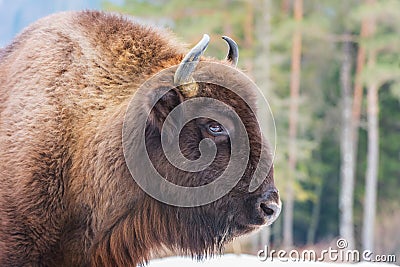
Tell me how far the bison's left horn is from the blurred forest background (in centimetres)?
1274

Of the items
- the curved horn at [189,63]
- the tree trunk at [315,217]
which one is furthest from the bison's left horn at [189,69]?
the tree trunk at [315,217]

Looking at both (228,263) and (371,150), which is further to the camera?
(371,150)

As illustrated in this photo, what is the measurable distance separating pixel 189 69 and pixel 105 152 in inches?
29.7

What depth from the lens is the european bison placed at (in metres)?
3.73

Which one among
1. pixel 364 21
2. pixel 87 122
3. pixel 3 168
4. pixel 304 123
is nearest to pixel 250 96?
pixel 87 122

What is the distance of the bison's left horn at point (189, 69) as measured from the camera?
367 cm

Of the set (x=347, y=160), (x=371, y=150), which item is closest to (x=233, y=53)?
(x=371, y=150)

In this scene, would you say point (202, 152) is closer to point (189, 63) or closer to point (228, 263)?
point (189, 63)

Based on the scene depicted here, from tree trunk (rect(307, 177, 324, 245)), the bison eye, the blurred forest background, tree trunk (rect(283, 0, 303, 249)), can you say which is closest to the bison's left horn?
the bison eye

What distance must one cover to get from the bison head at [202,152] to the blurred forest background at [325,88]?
12.6 metres

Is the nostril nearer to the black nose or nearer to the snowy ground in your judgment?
the black nose

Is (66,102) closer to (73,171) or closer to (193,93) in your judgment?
(73,171)

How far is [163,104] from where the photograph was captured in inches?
148

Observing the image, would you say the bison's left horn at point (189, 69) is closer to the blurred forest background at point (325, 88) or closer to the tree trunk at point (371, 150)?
the blurred forest background at point (325, 88)
